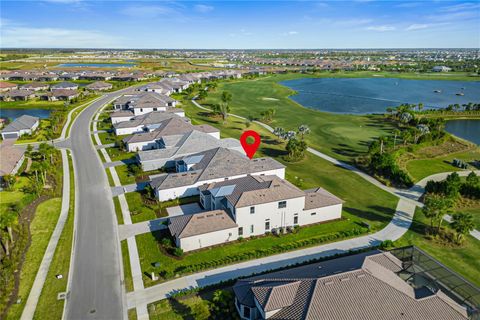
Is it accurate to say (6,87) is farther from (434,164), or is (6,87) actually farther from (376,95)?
(376,95)

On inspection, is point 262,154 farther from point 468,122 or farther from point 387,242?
point 468,122

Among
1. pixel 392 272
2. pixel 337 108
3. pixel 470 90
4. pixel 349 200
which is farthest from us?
pixel 470 90

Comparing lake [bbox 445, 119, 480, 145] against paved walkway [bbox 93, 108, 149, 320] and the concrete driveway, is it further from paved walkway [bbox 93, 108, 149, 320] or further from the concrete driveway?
paved walkway [bbox 93, 108, 149, 320]

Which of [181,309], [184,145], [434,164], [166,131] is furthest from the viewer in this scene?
[166,131]

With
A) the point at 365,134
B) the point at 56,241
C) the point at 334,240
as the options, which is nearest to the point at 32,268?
the point at 56,241

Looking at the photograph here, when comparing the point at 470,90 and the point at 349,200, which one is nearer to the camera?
the point at 349,200

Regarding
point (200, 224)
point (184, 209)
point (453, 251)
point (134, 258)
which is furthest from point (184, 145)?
point (453, 251)
